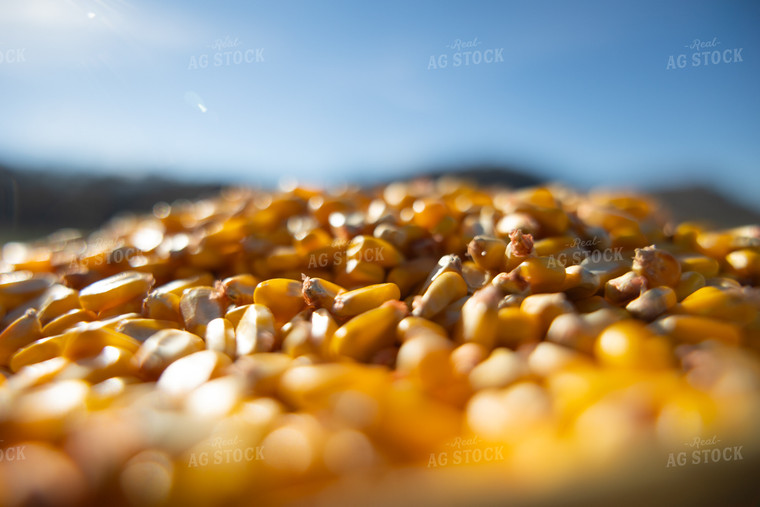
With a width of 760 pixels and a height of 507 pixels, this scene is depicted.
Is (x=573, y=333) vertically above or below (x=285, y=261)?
below

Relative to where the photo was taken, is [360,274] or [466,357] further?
[360,274]

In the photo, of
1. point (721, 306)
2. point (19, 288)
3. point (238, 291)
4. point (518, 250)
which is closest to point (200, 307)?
point (238, 291)

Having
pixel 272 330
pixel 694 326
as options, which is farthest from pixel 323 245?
pixel 694 326

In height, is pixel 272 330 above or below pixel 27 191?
below

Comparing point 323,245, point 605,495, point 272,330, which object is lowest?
point 605,495

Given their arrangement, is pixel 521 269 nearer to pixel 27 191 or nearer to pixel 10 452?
pixel 10 452

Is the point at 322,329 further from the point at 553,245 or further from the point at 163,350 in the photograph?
the point at 553,245

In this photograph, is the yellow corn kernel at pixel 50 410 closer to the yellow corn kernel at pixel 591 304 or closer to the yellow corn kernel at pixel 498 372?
the yellow corn kernel at pixel 498 372
